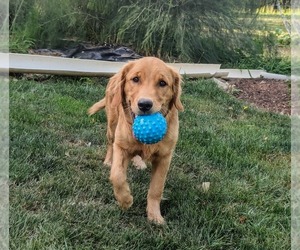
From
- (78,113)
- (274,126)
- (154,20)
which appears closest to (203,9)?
(154,20)

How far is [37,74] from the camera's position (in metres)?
6.63

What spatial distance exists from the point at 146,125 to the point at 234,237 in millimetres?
883

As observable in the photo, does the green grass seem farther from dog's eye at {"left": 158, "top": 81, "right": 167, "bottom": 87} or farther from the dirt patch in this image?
the dirt patch

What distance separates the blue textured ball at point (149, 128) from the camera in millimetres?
2990

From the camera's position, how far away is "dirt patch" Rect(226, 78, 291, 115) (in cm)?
676

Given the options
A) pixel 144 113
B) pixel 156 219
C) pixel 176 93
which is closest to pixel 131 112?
pixel 144 113

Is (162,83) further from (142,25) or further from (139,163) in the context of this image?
(142,25)

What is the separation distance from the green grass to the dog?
0.51ft

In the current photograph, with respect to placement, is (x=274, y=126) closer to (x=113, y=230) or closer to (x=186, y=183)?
(x=186, y=183)

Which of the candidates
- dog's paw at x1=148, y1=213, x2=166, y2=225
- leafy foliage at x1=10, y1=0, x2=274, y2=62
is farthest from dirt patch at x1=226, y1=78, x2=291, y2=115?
dog's paw at x1=148, y1=213, x2=166, y2=225

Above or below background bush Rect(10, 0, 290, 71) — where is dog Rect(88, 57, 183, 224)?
above

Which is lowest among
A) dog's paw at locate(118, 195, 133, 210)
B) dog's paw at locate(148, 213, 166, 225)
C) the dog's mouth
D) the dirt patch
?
the dirt patch

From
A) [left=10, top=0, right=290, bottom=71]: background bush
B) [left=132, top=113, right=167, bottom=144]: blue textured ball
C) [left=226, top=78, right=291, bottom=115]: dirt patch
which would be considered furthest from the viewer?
[left=10, top=0, right=290, bottom=71]: background bush

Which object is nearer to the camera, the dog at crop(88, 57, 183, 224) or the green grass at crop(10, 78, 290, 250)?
the green grass at crop(10, 78, 290, 250)
